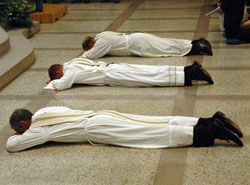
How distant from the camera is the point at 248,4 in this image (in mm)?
8406

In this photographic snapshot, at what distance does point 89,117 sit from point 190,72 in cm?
180

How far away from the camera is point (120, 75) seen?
564cm

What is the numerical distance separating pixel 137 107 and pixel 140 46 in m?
1.88

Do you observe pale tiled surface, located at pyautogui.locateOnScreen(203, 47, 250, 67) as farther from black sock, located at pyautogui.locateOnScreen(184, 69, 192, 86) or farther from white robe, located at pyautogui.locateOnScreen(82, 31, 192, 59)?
black sock, located at pyautogui.locateOnScreen(184, 69, 192, 86)

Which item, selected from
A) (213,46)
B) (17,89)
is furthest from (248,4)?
(17,89)

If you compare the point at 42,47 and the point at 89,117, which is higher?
the point at 89,117

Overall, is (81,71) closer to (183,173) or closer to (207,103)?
(207,103)

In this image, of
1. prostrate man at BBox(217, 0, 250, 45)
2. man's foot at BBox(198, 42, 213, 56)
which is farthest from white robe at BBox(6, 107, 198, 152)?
prostrate man at BBox(217, 0, 250, 45)

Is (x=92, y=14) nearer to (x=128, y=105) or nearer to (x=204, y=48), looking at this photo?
(x=204, y=48)

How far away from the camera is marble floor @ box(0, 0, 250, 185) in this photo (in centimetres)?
371

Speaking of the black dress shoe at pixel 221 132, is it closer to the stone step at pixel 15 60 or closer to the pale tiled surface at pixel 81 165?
the pale tiled surface at pixel 81 165

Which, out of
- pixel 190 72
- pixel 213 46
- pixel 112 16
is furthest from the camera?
pixel 112 16

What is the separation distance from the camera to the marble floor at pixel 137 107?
371 cm

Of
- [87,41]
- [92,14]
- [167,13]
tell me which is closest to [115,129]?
[87,41]
